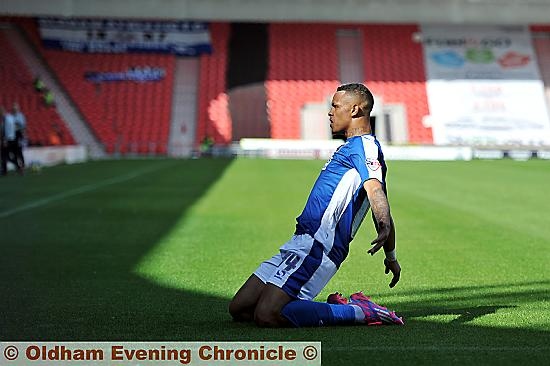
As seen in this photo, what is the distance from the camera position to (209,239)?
1109cm

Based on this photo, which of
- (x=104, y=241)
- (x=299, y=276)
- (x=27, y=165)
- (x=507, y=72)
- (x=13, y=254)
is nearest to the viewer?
(x=299, y=276)

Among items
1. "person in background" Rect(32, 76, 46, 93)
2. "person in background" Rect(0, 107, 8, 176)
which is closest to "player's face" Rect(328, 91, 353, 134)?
"person in background" Rect(0, 107, 8, 176)

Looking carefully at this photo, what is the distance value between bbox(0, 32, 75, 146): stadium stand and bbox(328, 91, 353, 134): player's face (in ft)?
127

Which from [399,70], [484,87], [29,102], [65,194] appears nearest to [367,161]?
[65,194]

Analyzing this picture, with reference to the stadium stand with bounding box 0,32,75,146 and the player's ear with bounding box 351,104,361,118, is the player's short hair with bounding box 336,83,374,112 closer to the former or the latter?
the player's ear with bounding box 351,104,361,118

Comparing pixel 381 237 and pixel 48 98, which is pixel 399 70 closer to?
pixel 48 98

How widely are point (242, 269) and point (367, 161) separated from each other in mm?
3378

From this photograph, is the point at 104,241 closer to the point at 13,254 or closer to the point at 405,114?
the point at 13,254

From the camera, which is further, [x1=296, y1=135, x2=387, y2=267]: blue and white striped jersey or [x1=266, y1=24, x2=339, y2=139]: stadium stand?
[x1=266, y1=24, x2=339, y2=139]: stadium stand

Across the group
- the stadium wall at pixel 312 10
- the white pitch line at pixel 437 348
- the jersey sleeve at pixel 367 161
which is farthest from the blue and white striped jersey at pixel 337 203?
the stadium wall at pixel 312 10

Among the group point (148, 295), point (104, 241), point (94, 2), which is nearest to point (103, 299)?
point (148, 295)

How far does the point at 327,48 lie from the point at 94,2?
44.9ft

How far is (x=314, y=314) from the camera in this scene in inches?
216

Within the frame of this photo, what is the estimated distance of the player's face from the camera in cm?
550
